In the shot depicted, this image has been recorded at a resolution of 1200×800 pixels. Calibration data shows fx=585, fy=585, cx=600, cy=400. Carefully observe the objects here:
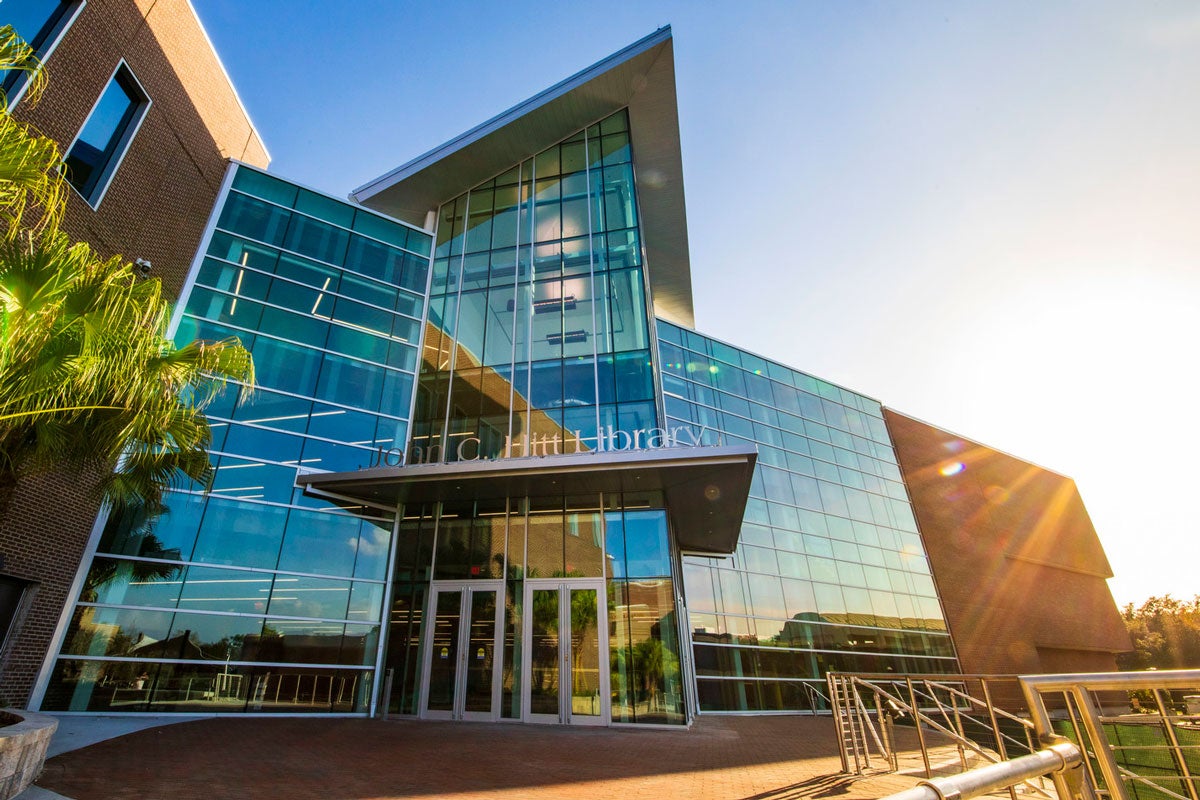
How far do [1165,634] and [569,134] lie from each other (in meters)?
91.5

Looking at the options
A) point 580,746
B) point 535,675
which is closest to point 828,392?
point 535,675

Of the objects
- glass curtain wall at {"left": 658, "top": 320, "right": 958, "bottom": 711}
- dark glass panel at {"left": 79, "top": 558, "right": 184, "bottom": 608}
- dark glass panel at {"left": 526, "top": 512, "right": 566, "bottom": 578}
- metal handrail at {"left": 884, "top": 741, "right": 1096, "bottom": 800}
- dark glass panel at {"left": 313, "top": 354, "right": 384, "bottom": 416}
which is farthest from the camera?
glass curtain wall at {"left": 658, "top": 320, "right": 958, "bottom": 711}

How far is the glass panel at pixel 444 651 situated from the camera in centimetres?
1280

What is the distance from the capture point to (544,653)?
500 inches

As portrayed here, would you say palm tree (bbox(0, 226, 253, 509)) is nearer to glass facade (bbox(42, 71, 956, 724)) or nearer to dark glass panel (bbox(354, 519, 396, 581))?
glass facade (bbox(42, 71, 956, 724))

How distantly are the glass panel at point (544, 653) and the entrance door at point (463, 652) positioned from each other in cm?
79

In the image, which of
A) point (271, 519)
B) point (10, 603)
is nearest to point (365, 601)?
point (271, 519)

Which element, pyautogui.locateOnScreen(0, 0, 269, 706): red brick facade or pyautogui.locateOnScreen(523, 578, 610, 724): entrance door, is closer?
pyautogui.locateOnScreen(0, 0, 269, 706): red brick facade

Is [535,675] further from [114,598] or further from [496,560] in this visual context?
[114,598]

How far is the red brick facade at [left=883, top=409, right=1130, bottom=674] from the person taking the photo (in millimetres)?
28188

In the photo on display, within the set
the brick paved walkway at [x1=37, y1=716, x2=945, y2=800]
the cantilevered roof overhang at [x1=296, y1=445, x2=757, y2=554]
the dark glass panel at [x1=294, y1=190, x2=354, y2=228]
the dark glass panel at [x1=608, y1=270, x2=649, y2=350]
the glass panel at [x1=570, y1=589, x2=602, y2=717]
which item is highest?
the dark glass panel at [x1=294, y1=190, x2=354, y2=228]

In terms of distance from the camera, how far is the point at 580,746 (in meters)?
9.24

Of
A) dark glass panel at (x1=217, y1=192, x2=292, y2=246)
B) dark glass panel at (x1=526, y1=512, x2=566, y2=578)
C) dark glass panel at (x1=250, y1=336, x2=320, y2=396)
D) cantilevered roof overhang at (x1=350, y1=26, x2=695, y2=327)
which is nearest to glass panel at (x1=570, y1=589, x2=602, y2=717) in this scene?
dark glass panel at (x1=526, y1=512, x2=566, y2=578)

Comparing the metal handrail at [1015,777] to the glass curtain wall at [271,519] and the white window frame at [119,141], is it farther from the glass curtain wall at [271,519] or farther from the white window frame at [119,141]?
the white window frame at [119,141]
